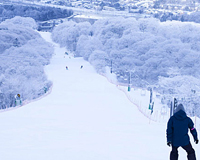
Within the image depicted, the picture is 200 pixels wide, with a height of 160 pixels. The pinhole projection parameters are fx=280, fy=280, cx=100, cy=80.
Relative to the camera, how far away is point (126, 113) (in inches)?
474

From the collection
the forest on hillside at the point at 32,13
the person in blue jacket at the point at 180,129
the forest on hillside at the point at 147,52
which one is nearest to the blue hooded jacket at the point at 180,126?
the person in blue jacket at the point at 180,129

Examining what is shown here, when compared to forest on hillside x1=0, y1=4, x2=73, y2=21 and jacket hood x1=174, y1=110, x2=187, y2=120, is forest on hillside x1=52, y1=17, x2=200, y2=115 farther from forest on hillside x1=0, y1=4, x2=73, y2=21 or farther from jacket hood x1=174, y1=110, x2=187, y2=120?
forest on hillside x1=0, y1=4, x2=73, y2=21

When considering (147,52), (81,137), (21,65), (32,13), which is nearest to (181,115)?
(81,137)

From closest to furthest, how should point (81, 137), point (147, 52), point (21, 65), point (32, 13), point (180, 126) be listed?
point (180, 126)
point (81, 137)
point (21, 65)
point (147, 52)
point (32, 13)

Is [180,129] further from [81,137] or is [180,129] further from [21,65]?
[21,65]

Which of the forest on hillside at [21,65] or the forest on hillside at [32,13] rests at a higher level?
the forest on hillside at [32,13]

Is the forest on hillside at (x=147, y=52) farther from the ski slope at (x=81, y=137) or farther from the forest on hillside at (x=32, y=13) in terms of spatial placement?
the forest on hillside at (x=32, y=13)

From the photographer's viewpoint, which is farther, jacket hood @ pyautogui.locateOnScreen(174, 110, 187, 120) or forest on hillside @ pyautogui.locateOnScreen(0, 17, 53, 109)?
forest on hillside @ pyautogui.locateOnScreen(0, 17, 53, 109)

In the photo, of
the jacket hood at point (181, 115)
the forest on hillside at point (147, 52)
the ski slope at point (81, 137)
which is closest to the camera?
the jacket hood at point (181, 115)

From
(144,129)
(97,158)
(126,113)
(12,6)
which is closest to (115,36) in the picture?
(126,113)

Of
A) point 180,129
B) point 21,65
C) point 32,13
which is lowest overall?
point 21,65

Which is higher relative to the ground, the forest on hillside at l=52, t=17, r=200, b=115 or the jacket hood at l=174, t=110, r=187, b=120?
the jacket hood at l=174, t=110, r=187, b=120

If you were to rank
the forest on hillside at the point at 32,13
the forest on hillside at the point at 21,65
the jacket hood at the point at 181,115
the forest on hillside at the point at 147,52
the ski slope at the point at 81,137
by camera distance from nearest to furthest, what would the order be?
the jacket hood at the point at 181,115
the ski slope at the point at 81,137
the forest on hillside at the point at 21,65
the forest on hillside at the point at 147,52
the forest on hillside at the point at 32,13

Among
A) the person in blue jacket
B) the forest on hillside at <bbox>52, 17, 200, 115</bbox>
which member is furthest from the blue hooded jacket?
the forest on hillside at <bbox>52, 17, 200, 115</bbox>
